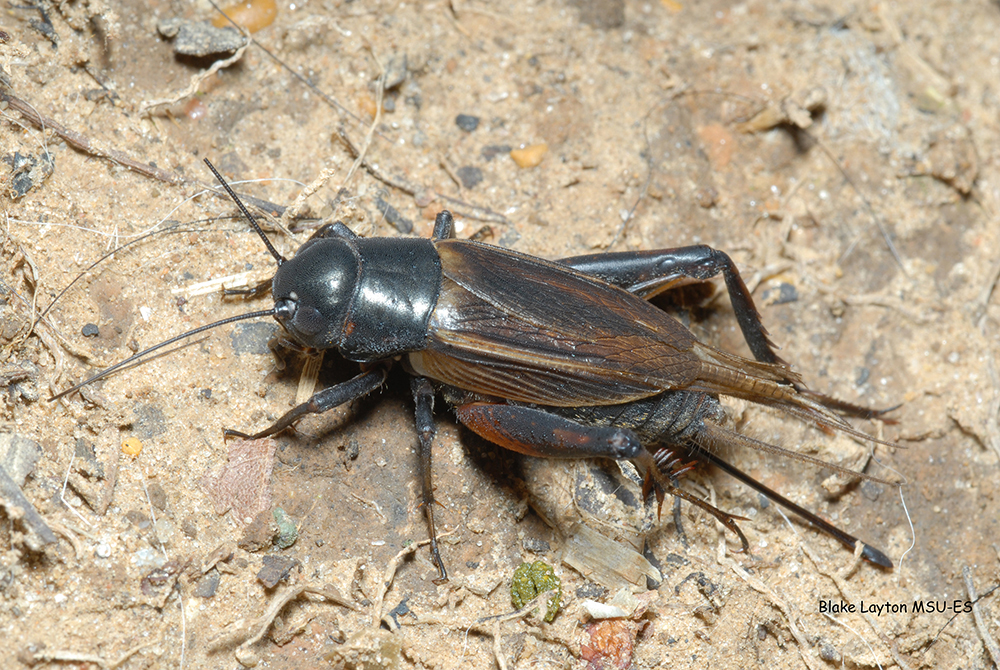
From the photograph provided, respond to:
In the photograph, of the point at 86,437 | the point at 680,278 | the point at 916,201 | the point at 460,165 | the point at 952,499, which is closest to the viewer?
the point at 86,437

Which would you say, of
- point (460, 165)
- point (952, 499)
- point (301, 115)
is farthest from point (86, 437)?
point (952, 499)

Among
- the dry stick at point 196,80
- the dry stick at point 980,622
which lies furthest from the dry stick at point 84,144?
the dry stick at point 980,622

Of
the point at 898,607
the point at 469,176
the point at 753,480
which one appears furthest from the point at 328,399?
the point at 898,607

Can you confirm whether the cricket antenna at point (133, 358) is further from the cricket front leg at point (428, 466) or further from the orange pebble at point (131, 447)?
the cricket front leg at point (428, 466)

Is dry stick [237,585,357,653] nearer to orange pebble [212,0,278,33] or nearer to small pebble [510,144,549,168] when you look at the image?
small pebble [510,144,549,168]

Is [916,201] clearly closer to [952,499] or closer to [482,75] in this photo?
[952,499]

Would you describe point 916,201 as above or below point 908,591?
above

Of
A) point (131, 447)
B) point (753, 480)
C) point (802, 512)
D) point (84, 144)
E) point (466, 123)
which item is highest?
point (466, 123)

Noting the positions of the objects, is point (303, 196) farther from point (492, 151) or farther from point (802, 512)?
point (802, 512)
